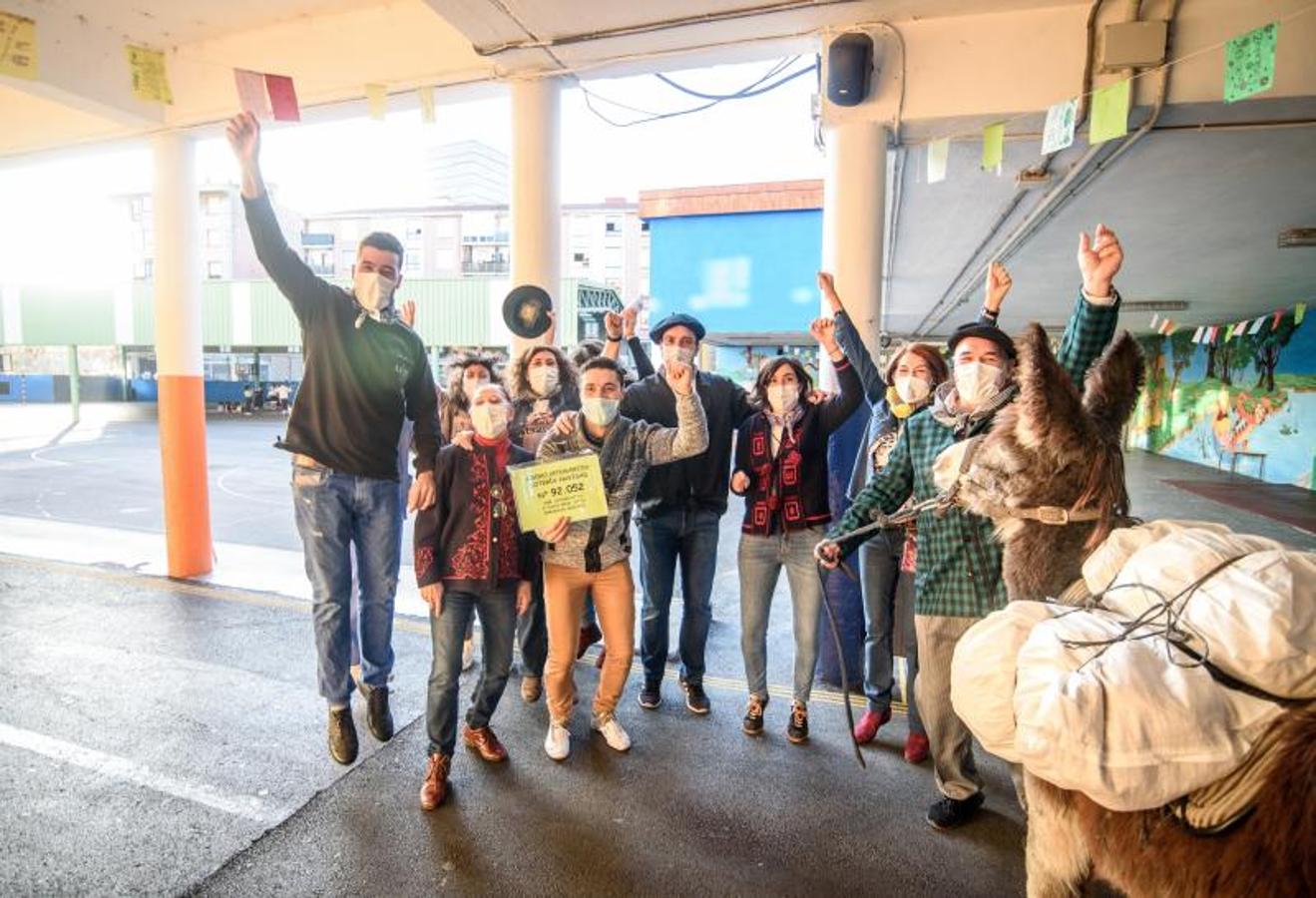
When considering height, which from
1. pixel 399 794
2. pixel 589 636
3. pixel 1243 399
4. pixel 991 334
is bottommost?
pixel 399 794

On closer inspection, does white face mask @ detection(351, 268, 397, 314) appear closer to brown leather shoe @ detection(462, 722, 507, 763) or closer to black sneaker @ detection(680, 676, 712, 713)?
brown leather shoe @ detection(462, 722, 507, 763)

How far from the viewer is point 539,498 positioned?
9.79 feet

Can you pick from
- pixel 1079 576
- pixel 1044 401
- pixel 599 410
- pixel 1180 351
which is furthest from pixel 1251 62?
pixel 1180 351

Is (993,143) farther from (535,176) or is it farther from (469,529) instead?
(469,529)

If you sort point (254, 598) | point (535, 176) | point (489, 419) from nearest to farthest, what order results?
point (489, 419)
point (535, 176)
point (254, 598)

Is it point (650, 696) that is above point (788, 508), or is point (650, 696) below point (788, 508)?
below

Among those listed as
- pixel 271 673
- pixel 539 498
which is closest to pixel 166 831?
pixel 271 673

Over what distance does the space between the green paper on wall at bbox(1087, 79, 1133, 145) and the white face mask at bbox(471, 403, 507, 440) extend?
3.27 m

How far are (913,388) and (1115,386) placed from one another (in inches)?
38.9

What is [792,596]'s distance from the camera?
3371mm

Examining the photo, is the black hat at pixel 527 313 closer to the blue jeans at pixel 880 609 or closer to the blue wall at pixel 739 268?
the blue jeans at pixel 880 609

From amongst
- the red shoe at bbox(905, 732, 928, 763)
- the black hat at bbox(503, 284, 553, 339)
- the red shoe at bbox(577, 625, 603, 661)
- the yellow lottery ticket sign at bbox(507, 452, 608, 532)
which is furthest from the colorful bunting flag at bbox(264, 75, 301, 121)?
the red shoe at bbox(905, 732, 928, 763)

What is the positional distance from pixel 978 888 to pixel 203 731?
352 centimetres

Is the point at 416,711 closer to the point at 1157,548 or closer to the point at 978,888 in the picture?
the point at 978,888
